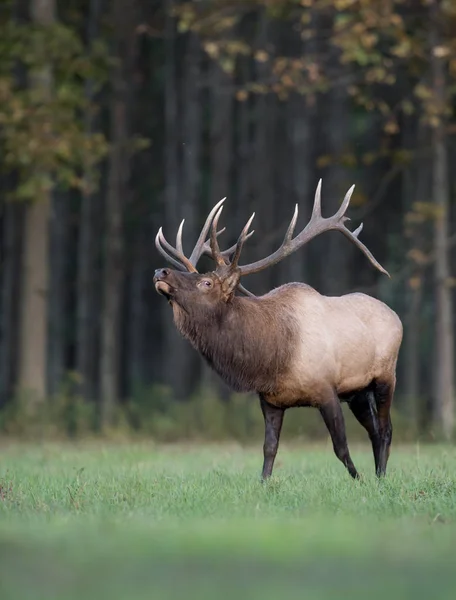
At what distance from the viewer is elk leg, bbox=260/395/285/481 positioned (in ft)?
36.1

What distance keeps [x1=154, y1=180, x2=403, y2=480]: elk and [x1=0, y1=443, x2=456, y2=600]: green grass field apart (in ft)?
2.07

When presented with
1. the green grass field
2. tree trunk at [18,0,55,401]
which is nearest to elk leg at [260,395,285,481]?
the green grass field

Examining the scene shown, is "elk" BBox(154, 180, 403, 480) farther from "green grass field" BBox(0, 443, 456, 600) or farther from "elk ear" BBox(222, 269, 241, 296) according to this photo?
"green grass field" BBox(0, 443, 456, 600)

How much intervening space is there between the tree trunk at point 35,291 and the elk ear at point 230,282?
36.0 feet

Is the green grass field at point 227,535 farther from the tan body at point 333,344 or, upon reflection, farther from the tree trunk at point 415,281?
the tree trunk at point 415,281

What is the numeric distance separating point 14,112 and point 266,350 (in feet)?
35.4

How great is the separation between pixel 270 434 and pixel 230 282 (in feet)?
4.17

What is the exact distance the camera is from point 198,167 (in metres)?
25.9

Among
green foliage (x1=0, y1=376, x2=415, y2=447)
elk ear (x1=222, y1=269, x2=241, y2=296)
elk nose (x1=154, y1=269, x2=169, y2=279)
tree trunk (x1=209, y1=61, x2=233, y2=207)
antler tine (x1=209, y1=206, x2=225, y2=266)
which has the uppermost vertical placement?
tree trunk (x1=209, y1=61, x2=233, y2=207)

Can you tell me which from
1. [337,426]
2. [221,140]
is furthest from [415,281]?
[337,426]

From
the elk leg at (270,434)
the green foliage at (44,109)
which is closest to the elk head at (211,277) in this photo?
the elk leg at (270,434)

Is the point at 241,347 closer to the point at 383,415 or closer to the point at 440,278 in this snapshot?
the point at 383,415

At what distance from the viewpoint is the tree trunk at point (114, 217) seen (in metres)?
23.3

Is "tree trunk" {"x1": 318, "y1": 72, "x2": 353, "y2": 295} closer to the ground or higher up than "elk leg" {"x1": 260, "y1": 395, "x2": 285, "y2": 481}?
higher up
